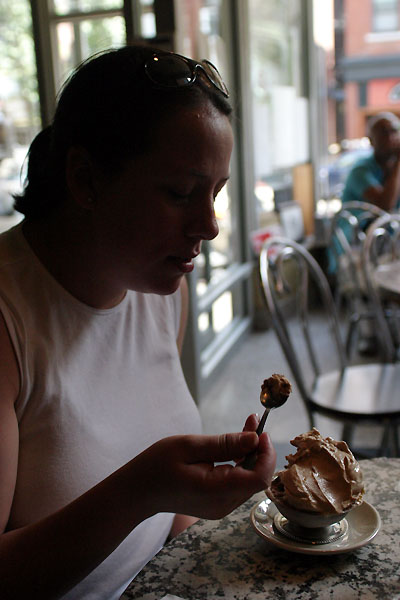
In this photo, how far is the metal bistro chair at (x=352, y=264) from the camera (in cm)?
348

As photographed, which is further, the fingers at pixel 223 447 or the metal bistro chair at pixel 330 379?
the metal bistro chair at pixel 330 379

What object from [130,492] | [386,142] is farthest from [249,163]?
[130,492]

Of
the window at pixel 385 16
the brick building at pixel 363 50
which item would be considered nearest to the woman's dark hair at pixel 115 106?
the brick building at pixel 363 50

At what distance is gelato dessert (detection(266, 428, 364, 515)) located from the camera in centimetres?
77

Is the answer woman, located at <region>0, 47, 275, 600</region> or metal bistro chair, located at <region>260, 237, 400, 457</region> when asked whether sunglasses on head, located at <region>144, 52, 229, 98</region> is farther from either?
metal bistro chair, located at <region>260, 237, 400, 457</region>

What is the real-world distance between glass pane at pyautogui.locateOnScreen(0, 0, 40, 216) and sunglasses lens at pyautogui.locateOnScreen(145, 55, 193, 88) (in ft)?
6.34

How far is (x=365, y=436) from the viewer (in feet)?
9.68

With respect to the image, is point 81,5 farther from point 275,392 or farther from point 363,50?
point 363,50

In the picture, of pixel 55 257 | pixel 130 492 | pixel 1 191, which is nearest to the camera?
pixel 130 492

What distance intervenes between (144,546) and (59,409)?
0.92 ft

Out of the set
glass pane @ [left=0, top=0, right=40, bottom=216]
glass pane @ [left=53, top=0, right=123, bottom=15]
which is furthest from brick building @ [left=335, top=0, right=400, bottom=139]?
glass pane @ [left=0, top=0, right=40, bottom=216]

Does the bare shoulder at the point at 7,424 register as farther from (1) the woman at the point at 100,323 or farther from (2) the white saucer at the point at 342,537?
(2) the white saucer at the point at 342,537

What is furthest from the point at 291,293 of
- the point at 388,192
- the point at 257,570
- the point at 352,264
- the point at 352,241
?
the point at 388,192

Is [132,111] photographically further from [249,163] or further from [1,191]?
[249,163]
